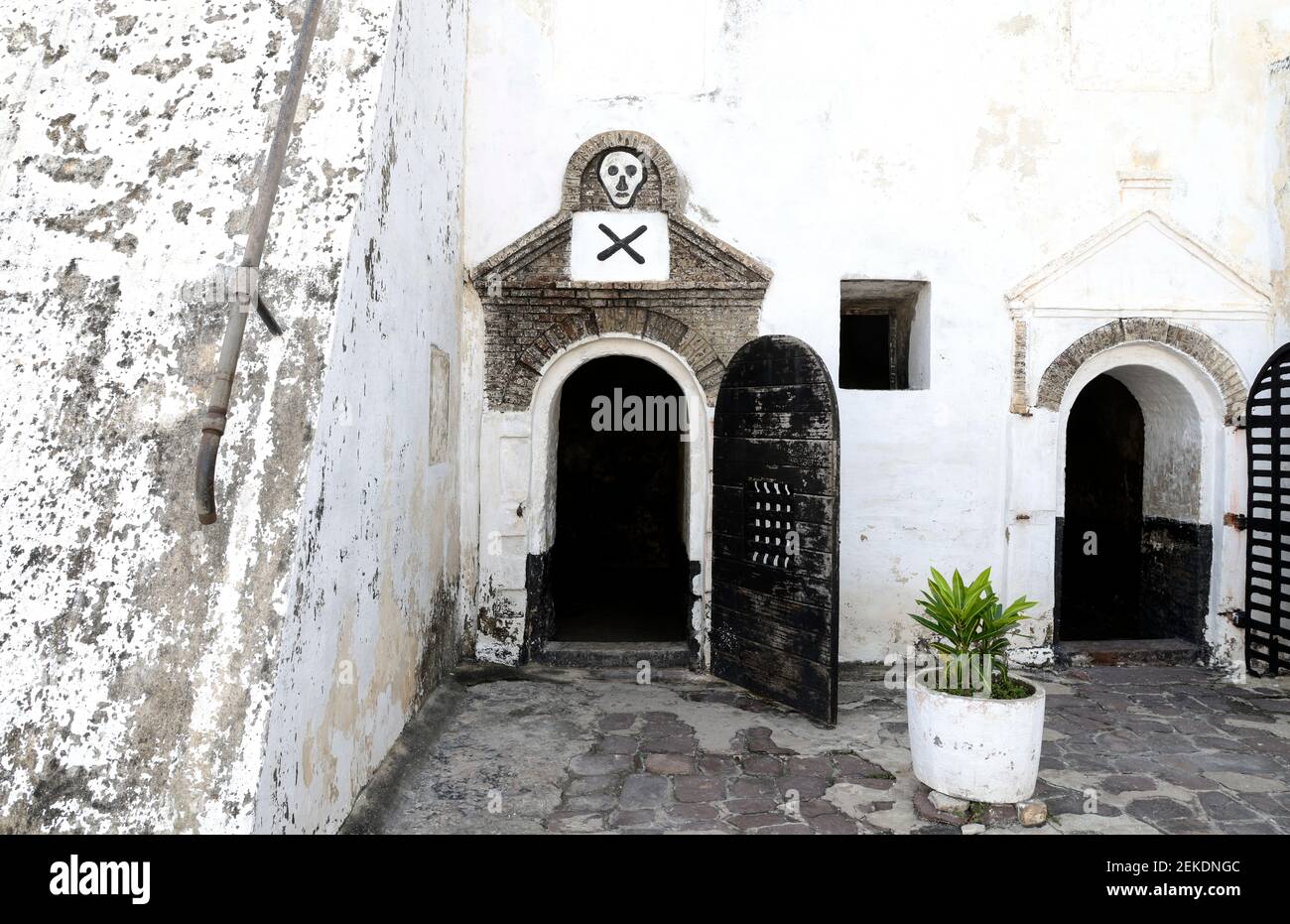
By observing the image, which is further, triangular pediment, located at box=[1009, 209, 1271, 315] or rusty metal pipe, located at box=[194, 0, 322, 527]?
triangular pediment, located at box=[1009, 209, 1271, 315]

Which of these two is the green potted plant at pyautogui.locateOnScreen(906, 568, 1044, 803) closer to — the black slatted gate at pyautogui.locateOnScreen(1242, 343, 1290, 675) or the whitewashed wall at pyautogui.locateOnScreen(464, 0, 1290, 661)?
the whitewashed wall at pyautogui.locateOnScreen(464, 0, 1290, 661)

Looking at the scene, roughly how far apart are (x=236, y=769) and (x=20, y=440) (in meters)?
1.61

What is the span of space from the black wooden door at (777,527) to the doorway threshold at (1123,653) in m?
2.57

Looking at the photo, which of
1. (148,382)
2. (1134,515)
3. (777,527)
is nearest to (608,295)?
(777,527)

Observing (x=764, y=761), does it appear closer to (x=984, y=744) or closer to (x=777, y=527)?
(x=984, y=744)

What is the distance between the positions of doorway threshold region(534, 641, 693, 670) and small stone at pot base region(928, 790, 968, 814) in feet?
8.42

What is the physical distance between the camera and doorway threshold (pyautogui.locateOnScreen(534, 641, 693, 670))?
21.9ft

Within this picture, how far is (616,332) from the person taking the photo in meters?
6.65

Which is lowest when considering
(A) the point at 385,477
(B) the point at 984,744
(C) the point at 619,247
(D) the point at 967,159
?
(B) the point at 984,744

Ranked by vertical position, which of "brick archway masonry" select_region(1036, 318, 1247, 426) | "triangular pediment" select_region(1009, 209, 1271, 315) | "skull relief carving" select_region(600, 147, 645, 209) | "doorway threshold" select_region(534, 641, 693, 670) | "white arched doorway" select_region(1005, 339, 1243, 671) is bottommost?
"doorway threshold" select_region(534, 641, 693, 670)

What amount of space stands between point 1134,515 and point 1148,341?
8.79 feet

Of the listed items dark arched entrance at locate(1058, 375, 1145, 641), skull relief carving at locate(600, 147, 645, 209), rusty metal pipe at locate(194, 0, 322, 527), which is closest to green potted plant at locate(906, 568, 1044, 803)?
rusty metal pipe at locate(194, 0, 322, 527)

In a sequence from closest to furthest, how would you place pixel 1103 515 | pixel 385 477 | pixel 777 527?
pixel 385 477
pixel 777 527
pixel 1103 515

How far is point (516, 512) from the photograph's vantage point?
6727 millimetres
